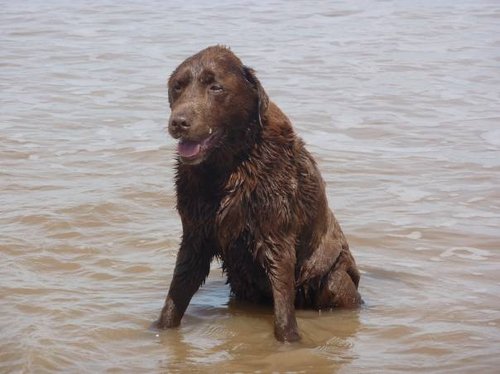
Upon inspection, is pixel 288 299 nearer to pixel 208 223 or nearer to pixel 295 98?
pixel 208 223

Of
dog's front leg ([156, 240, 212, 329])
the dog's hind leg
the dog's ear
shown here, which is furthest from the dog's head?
the dog's hind leg

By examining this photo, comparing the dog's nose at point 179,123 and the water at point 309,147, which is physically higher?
the dog's nose at point 179,123

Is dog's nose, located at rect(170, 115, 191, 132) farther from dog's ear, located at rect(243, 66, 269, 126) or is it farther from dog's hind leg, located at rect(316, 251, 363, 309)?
dog's hind leg, located at rect(316, 251, 363, 309)

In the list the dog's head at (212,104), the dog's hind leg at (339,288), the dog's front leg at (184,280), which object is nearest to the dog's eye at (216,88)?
the dog's head at (212,104)

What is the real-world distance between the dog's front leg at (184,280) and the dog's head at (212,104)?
0.63 meters

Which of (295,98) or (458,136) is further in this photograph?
(295,98)

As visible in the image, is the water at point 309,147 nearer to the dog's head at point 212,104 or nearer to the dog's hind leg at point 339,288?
the dog's hind leg at point 339,288

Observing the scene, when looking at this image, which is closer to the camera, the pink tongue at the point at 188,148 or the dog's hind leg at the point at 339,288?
the pink tongue at the point at 188,148

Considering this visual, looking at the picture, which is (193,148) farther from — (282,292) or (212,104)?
(282,292)

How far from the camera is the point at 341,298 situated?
22.0 feet

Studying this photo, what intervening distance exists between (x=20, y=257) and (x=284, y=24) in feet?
37.0

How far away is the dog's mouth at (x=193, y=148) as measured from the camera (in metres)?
5.86

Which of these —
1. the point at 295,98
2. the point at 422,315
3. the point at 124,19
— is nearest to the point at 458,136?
the point at 295,98

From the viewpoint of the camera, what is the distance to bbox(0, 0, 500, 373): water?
617cm
